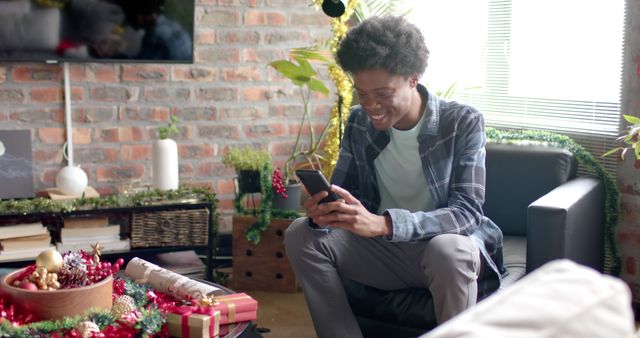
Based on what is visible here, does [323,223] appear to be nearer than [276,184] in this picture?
Yes

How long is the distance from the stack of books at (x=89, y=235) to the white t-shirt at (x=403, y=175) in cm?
125

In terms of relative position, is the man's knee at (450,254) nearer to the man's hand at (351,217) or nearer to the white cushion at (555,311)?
the man's hand at (351,217)

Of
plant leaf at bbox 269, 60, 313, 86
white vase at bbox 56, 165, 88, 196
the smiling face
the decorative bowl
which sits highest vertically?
plant leaf at bbox 269, 60, 313, 86

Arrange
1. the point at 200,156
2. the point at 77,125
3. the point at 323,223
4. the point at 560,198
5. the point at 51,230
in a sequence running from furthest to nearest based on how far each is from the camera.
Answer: the point at 200,156
the point at 77,125
the point at 51,230
the point at 560,198
the point at 323,223

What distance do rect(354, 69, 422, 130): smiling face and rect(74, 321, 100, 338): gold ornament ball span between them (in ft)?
3.37

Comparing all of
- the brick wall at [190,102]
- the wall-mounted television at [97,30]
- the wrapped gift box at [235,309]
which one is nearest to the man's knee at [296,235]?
the wrapped gift box at [235,309]

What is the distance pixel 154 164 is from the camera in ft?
11.0

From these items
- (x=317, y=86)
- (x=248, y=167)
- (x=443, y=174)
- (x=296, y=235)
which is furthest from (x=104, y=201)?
(x=443, y=174)

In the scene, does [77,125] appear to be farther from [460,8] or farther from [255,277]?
[460,8]

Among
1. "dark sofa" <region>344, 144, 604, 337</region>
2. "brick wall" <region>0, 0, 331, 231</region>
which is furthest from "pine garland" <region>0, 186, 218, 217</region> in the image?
"dark sofa" <region>344, 144, 604, 337</region>

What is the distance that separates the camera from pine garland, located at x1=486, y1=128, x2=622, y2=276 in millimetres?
2832

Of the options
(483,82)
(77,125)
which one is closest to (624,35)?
(483,82)

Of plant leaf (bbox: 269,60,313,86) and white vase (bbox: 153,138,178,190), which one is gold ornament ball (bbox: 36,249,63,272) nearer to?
white vase (bbox: 153,138,178,190)

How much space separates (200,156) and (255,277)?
0.68 m
